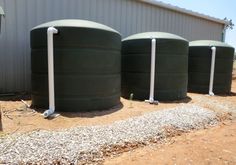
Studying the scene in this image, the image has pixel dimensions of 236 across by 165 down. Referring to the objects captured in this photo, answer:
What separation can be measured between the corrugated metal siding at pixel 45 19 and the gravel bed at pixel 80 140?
11.1 ft

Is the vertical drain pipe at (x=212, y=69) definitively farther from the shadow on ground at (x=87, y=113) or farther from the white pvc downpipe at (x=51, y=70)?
the white pvc downpipe at (x=51, y=70)

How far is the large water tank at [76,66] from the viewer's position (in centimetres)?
475

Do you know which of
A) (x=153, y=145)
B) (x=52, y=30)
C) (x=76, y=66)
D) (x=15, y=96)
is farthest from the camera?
(x=15, y=96)

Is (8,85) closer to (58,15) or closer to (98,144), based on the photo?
(58,15)

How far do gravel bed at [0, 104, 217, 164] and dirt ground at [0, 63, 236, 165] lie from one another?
0.22 metres

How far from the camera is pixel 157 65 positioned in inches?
260

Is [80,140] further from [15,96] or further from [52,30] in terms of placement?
[15,96]

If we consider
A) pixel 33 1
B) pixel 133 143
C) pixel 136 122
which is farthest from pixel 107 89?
pixel 33 1

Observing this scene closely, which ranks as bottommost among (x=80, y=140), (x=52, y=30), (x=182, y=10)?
(x=80, y=140)

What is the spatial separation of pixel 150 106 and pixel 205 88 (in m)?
3.70

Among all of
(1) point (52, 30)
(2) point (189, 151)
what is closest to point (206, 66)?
(2) point (189, 151)

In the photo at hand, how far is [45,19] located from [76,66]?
2776mm

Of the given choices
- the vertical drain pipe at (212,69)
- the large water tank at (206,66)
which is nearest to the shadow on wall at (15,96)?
the large water tank at (206,66)

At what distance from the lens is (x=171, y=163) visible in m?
3.28
